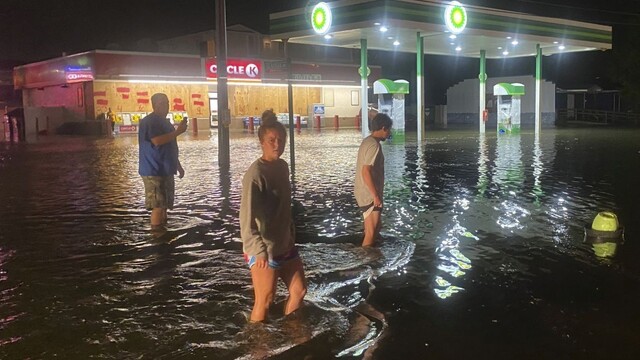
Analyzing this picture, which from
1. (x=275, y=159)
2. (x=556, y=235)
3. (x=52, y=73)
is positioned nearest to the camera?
(x=275, y=159)

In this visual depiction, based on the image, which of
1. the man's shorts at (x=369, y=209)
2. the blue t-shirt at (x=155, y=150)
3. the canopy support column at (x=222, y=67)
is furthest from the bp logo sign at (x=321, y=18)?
the man's shorts at (x=369, y=209)

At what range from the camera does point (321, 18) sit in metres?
23.4

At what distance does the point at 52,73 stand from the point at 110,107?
5.75m

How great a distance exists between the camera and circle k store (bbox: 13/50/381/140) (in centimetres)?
3534

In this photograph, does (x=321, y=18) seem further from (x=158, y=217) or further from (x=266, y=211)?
(x=266, y=211)

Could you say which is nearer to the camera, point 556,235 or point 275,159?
point 275,159

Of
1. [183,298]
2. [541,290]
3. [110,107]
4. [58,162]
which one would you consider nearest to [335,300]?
[183,298]

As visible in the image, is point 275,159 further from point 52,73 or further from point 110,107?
point 52,73

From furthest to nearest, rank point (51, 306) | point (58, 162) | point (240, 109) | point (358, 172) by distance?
point (240, 109), point (58, 162), point (358, 172), point (51, 306)

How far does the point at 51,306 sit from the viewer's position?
5293 millimetres

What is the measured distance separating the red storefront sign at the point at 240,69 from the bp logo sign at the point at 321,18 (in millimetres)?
15099

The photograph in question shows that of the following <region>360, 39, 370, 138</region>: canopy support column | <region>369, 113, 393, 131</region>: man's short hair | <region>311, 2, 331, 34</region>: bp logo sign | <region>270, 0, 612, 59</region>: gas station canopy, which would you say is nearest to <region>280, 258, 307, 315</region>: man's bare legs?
<region>369, 113, 393, 131</region>: man's short hair

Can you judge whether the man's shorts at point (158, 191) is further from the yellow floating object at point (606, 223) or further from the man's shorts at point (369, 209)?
the yellow floating object at point (606, 223)

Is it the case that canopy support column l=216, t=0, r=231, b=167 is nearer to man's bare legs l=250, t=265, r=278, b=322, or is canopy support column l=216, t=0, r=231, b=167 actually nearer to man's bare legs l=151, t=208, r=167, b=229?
man's bare legs l=151, t=208, r=167, b=229
